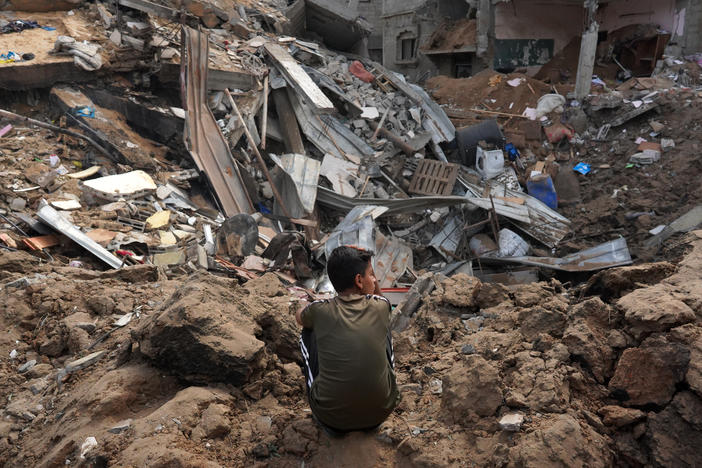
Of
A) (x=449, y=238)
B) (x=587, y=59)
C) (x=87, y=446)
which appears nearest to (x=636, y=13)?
(x=587, y=59)

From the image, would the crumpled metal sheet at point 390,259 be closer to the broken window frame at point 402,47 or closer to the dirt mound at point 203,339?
the dirt mound at point 203,339

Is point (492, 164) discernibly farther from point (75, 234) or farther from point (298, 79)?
point (75, 234)

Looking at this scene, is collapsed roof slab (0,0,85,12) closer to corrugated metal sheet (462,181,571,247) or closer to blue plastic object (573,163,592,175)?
corrugated metal sheet (462,181,571,247)

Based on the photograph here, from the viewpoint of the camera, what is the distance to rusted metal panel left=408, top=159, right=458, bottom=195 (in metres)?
10.6

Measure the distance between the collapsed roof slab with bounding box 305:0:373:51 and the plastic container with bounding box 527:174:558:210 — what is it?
751 cm

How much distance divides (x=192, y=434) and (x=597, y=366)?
209 centimetres

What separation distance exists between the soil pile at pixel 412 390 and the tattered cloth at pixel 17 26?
29.0ft

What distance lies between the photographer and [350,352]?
232 centimetres

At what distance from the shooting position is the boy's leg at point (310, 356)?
2521 millimetres

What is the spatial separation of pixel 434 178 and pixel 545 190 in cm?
246

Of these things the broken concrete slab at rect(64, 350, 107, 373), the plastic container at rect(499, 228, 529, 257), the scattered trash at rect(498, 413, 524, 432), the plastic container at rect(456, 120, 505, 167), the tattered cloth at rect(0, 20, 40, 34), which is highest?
the tattered cloth at rect(0, 20, 40, 34)

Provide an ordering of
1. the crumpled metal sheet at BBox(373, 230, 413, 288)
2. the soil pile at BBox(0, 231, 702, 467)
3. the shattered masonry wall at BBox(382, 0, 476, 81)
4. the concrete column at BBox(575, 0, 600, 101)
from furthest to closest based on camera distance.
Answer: the shattered masonry wall at BBox(382, 0, 476, 81), the concrete column at BBox(575, 0, 600, 101), the crumpled metal sheet at BBox(373, 230, 413, 288), the soil pile at BBox(0, 231, 702, 467)

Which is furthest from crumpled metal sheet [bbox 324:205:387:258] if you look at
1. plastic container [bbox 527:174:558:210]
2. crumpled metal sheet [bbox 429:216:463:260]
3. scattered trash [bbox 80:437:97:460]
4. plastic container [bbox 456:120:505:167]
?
scattered trash [bbox 80:437:97:460]

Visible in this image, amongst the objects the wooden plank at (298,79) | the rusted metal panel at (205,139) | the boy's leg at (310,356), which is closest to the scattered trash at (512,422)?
the boy's leg at (310,356)
